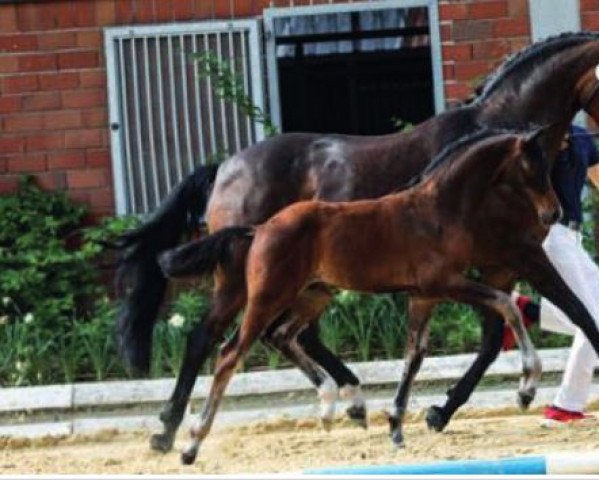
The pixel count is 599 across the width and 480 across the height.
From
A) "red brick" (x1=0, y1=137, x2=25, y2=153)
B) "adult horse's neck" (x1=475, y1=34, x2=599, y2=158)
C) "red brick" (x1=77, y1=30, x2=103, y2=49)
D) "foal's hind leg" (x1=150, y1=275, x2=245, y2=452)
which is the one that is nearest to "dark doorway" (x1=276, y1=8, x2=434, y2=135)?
"red brick" (x1=77, y1=30, x2=103, y2=49)

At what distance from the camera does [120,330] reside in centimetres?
925

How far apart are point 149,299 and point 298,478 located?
12.8ft

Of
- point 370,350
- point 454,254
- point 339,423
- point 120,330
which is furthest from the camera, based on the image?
point 370,350

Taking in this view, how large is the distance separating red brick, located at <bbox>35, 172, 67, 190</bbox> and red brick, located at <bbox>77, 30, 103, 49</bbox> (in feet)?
2.83

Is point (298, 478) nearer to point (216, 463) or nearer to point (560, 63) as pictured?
point (216, 463)

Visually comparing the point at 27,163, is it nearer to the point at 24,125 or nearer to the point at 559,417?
the point at 24,125

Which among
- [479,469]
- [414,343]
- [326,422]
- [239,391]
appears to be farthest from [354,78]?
[479,469]

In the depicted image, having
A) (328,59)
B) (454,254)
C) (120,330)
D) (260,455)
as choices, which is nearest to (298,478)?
(454,254)

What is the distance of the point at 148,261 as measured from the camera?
9.37 metres

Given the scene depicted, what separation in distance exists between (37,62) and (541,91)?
170 inches

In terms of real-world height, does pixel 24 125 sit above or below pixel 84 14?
below

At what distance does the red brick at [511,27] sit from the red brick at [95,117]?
261 cm

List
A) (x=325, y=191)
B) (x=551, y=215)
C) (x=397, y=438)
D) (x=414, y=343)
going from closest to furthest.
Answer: (x=551, y=215) → (x=414, y=343) → (x=397, y=438) → (x=325, y=191)

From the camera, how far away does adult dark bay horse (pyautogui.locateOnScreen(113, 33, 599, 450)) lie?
8.41 meters
